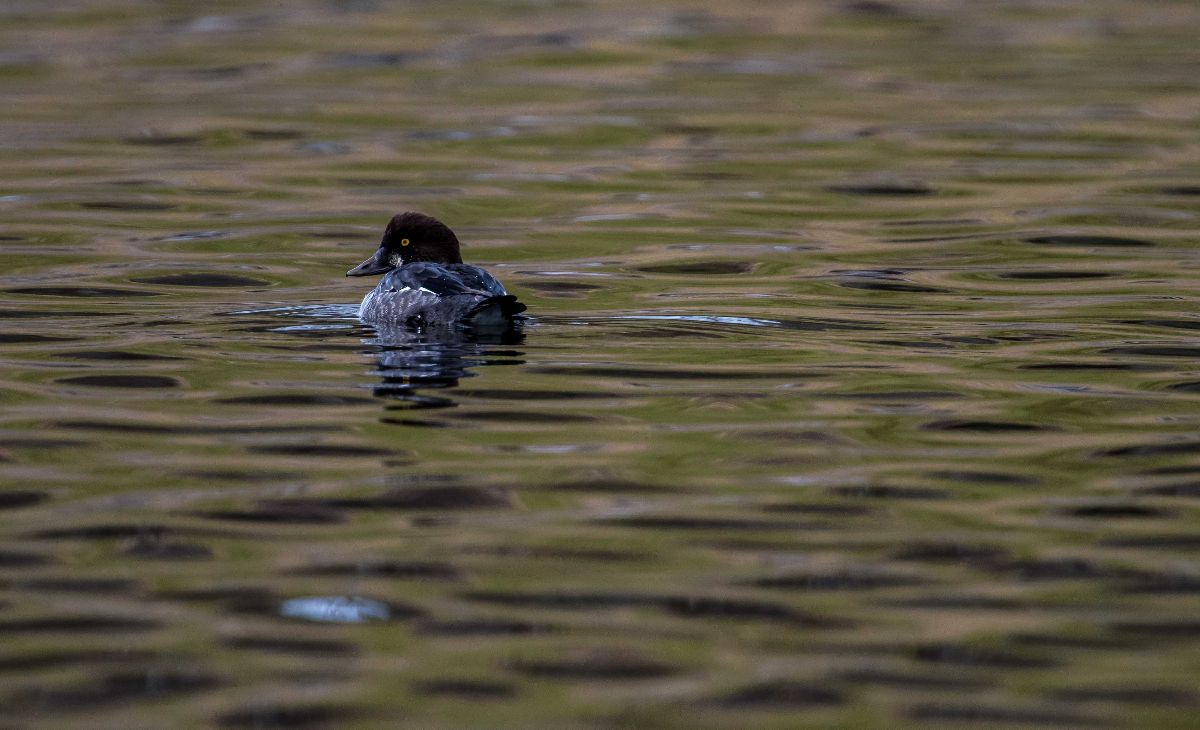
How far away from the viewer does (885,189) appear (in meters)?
15.0

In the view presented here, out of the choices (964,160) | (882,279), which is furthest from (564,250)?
(964,160)

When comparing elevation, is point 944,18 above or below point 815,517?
above

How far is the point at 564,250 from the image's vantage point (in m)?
12.7

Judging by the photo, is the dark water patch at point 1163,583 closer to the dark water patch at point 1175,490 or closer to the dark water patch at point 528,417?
the dark water patch at point 1175,490

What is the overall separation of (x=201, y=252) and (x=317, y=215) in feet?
6.01

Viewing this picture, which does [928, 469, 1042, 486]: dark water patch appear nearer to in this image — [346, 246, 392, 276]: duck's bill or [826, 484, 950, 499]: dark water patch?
[826, 484, 950, 499]: dark water patch

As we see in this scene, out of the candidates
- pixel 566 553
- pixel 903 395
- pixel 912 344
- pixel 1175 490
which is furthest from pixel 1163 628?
pixel 912 344

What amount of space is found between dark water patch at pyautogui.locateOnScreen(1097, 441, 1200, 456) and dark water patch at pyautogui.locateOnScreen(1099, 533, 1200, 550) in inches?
41.1

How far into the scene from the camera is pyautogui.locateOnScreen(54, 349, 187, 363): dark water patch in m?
9.07

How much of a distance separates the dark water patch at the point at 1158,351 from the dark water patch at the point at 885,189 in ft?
18.4

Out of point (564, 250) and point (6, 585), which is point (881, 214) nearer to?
point (564, 250)

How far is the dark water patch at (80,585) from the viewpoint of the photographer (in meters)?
5.77

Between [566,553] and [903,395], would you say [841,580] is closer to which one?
[566,553]

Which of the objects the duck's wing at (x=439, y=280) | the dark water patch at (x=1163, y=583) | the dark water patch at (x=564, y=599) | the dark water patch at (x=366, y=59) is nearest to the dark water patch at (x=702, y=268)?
the duck's wing at (x=439, y=280)
